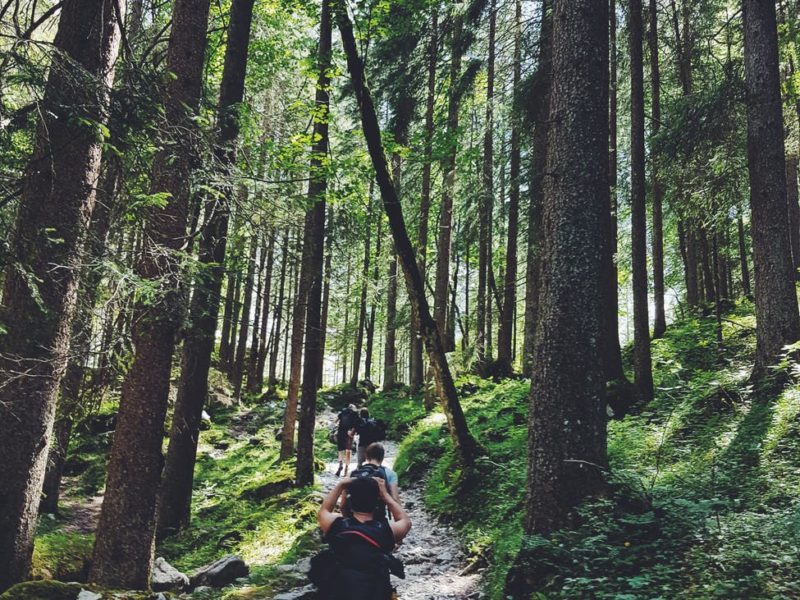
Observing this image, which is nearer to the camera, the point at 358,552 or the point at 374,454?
the point at 358,552

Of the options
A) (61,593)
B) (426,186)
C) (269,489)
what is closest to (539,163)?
(426,186)

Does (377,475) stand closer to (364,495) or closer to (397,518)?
(397,518)

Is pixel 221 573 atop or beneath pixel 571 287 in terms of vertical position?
beneath

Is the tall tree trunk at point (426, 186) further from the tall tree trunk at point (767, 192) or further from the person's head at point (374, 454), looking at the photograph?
the tall tree trunk at point (767, 192)

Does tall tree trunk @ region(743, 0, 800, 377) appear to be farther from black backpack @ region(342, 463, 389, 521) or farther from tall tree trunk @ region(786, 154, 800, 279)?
tall tree trunk @ region(786, 154, 800, 279)

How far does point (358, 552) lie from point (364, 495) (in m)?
0.44

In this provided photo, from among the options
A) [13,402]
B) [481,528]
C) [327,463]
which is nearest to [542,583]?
[481,528]

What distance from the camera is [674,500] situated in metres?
5.12

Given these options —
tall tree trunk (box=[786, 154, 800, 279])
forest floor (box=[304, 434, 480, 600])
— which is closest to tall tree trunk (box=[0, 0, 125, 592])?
forest floor (box=[304, 434, 480, 600])

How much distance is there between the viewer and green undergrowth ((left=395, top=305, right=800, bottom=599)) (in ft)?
13.4

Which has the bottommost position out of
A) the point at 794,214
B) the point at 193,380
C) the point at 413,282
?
the point at 193,380

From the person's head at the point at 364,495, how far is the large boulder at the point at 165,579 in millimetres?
4003

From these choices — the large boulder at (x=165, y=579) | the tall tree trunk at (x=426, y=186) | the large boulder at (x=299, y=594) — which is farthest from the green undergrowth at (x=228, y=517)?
the tall tree trunk at (x=426, y=186)

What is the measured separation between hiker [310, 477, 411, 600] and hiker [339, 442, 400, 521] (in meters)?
0.16
